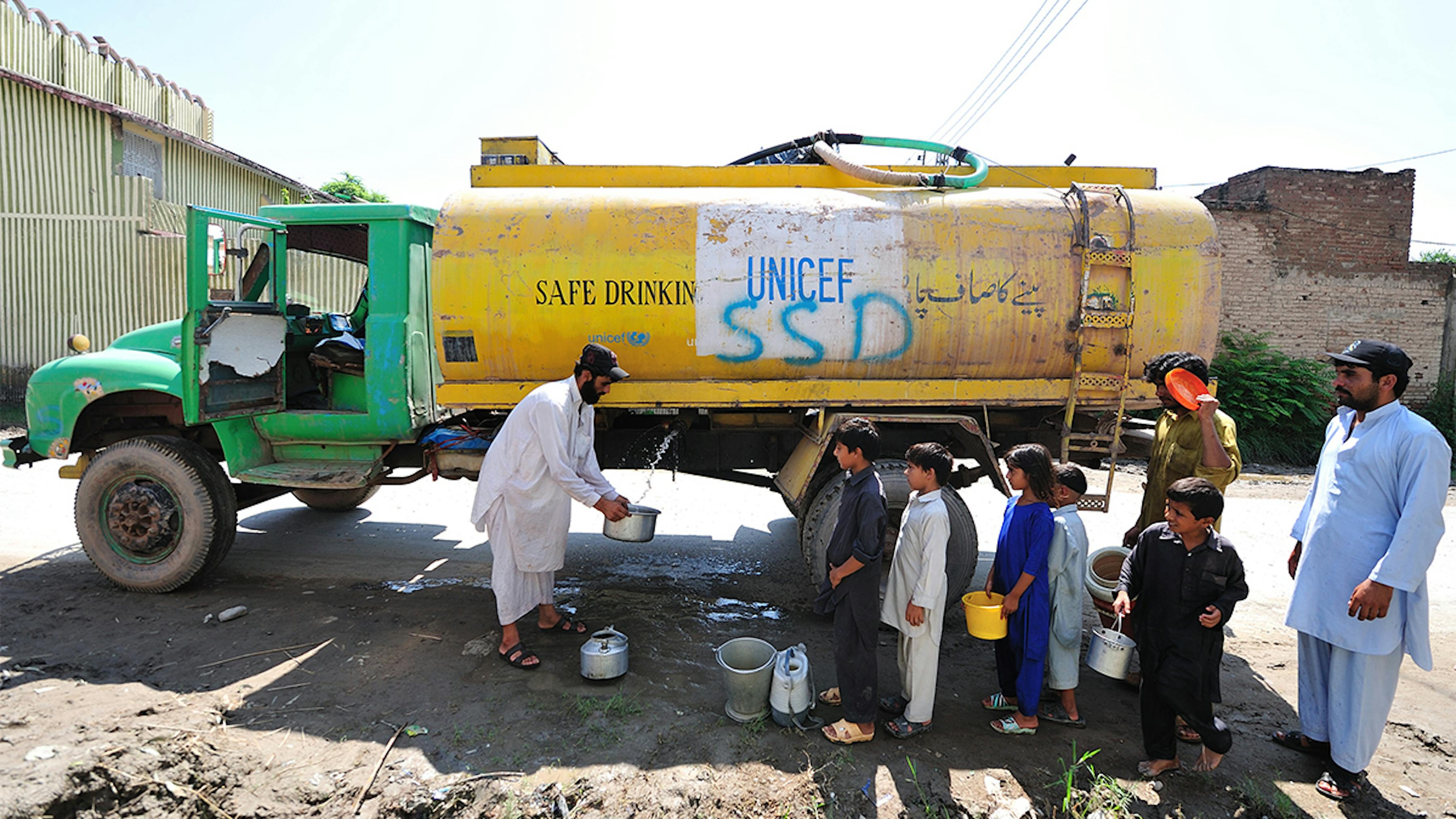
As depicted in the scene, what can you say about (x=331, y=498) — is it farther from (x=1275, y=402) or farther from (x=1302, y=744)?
(x=1275, y=402)

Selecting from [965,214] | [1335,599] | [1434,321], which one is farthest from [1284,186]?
[1335,599]

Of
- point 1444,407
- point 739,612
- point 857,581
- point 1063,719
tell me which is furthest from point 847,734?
point 1444,407

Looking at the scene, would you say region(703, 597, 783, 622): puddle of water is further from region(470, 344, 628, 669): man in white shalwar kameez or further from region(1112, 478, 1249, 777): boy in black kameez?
region(1112, 478, 1249, 777): boy in black kameez

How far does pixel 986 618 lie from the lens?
333 cm

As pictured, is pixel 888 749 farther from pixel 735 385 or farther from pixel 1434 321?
pixel 1434 321

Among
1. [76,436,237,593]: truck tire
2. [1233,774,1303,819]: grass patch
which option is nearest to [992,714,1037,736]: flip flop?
[1233,774,1303,819]: grass patch

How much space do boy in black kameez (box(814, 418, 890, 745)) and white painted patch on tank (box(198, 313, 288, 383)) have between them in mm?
3907

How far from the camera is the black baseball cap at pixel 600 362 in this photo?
13.0ft

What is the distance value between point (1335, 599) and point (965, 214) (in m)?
2.69

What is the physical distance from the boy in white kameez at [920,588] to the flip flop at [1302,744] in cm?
164

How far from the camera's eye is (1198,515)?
2980mm

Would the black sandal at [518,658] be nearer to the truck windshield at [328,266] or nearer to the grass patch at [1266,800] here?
the truck windshield at [328,266]

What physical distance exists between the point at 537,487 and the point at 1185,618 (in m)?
3.13

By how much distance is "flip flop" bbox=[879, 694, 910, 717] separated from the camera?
354 centimetres
